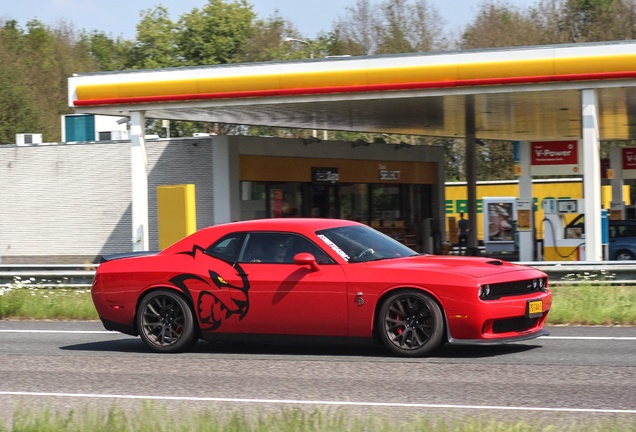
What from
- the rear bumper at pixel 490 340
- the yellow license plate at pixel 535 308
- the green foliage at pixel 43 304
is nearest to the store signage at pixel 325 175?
the green foliage at pixel 43 304

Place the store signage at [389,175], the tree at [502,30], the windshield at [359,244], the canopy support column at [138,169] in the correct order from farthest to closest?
the tree at [502,30] < the store signage at [389,175] < the canopy support column at [138,169] < the windshield at [359,244]

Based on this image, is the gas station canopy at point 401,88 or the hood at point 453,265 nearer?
the hood at point 453,265

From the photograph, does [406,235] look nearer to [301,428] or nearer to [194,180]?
[194,180]

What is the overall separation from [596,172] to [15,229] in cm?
1966

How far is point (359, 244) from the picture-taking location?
12133 millimetres

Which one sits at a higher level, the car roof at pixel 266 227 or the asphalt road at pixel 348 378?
the car roof at pixel 266 227

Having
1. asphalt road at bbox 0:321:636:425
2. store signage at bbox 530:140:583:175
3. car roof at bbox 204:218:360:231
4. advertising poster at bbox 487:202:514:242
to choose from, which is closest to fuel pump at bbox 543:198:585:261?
store signage at bbox 530:140:583:175

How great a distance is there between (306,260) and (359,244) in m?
0.76

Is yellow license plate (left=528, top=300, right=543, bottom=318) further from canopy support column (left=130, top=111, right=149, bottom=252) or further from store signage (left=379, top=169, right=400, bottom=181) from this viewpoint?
store signage (left=379, top=169, right=400, bottom=181)

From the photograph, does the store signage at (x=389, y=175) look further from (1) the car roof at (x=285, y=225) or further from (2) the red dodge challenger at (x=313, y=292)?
(1) the car roof at (x=285, y=225)

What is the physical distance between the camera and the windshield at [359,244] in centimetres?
1189

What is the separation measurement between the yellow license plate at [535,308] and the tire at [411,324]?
0.93m

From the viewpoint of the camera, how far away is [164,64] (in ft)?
257

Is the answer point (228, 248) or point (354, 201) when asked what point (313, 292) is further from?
point (354, 201)
